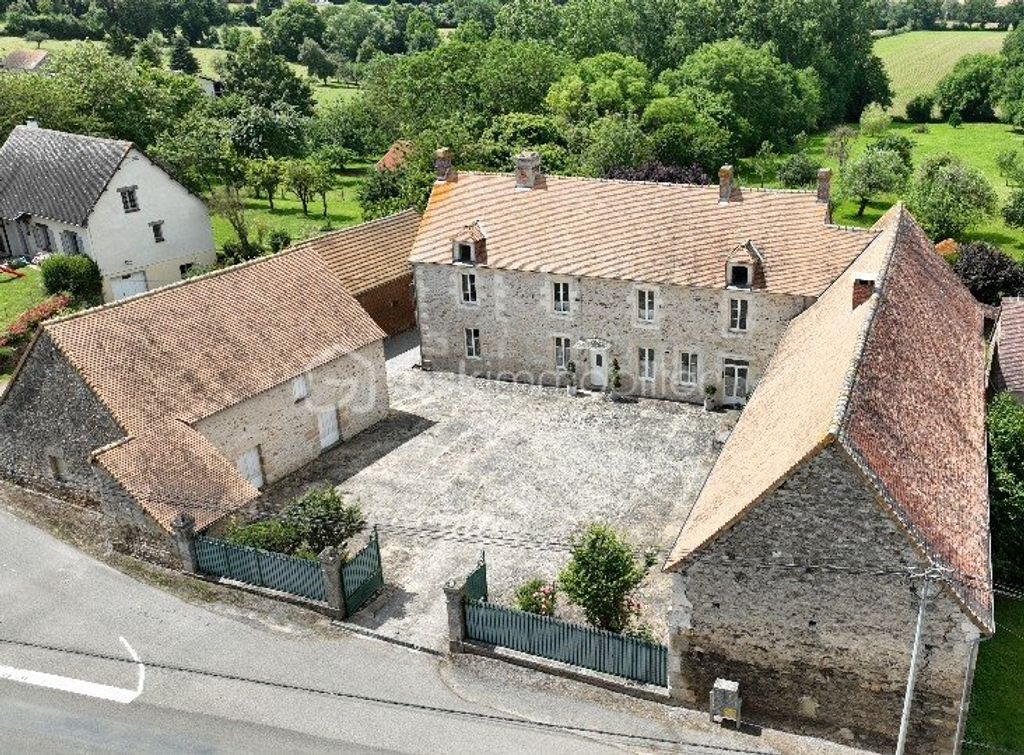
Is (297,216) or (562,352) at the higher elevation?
(297,216)

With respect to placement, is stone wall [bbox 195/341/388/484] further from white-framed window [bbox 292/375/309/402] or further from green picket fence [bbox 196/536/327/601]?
green picket fence [bbox 196/536/327/601]

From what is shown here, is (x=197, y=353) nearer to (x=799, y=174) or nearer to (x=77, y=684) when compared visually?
(x=77, y=684)

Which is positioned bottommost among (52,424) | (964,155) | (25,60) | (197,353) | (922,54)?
(964,155)

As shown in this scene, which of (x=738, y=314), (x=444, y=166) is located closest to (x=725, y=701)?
(x=738, y=314)

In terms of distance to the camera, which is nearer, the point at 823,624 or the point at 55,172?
the point at 823,624

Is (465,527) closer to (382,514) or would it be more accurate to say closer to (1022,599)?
(382,514)

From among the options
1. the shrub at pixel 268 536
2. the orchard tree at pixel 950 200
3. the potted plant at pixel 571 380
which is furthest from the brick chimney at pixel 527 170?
the orchard tree at pixel 950 200

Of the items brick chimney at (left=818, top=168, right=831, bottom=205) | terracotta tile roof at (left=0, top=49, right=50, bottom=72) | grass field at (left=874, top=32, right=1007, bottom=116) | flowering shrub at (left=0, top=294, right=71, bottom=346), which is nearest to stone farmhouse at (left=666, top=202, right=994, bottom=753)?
brick chimney at (left=818, top=168, right=831, bottom=205)

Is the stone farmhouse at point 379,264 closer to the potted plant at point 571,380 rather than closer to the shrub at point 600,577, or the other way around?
the potted plant at point 571,380
